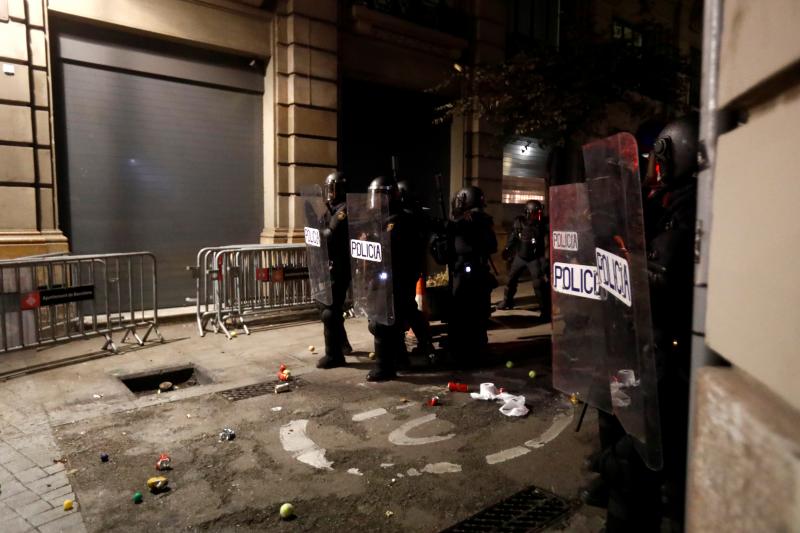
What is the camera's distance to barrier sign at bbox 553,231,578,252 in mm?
2826

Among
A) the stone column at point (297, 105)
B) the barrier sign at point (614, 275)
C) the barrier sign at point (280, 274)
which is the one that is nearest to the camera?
the barrier sign at point (614, 275)

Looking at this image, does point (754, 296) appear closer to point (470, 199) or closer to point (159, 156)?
point (470, 199)

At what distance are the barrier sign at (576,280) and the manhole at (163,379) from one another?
4.54 meters

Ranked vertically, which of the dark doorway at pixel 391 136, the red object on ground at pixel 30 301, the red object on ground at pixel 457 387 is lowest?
the red object on ground at pixel 457 387

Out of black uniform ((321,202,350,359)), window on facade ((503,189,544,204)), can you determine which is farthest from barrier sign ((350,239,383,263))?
window on facade ((503,189,544,204))

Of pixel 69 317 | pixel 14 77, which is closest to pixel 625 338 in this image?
pixel 69 317

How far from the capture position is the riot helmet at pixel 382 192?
5520 mm

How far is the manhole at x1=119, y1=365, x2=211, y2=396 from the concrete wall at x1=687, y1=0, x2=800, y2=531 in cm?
573

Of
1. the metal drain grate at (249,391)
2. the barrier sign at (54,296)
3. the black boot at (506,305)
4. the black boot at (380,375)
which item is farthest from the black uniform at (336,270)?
the black boot at (506,305)

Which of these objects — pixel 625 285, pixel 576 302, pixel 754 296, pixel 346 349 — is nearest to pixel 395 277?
pixel 346 349

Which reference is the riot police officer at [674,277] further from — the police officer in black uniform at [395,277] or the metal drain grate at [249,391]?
the metal drain grate at [249,391]

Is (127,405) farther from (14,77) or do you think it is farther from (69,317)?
(14,77)

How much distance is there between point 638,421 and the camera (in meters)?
2.30

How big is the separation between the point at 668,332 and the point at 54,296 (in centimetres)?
643
